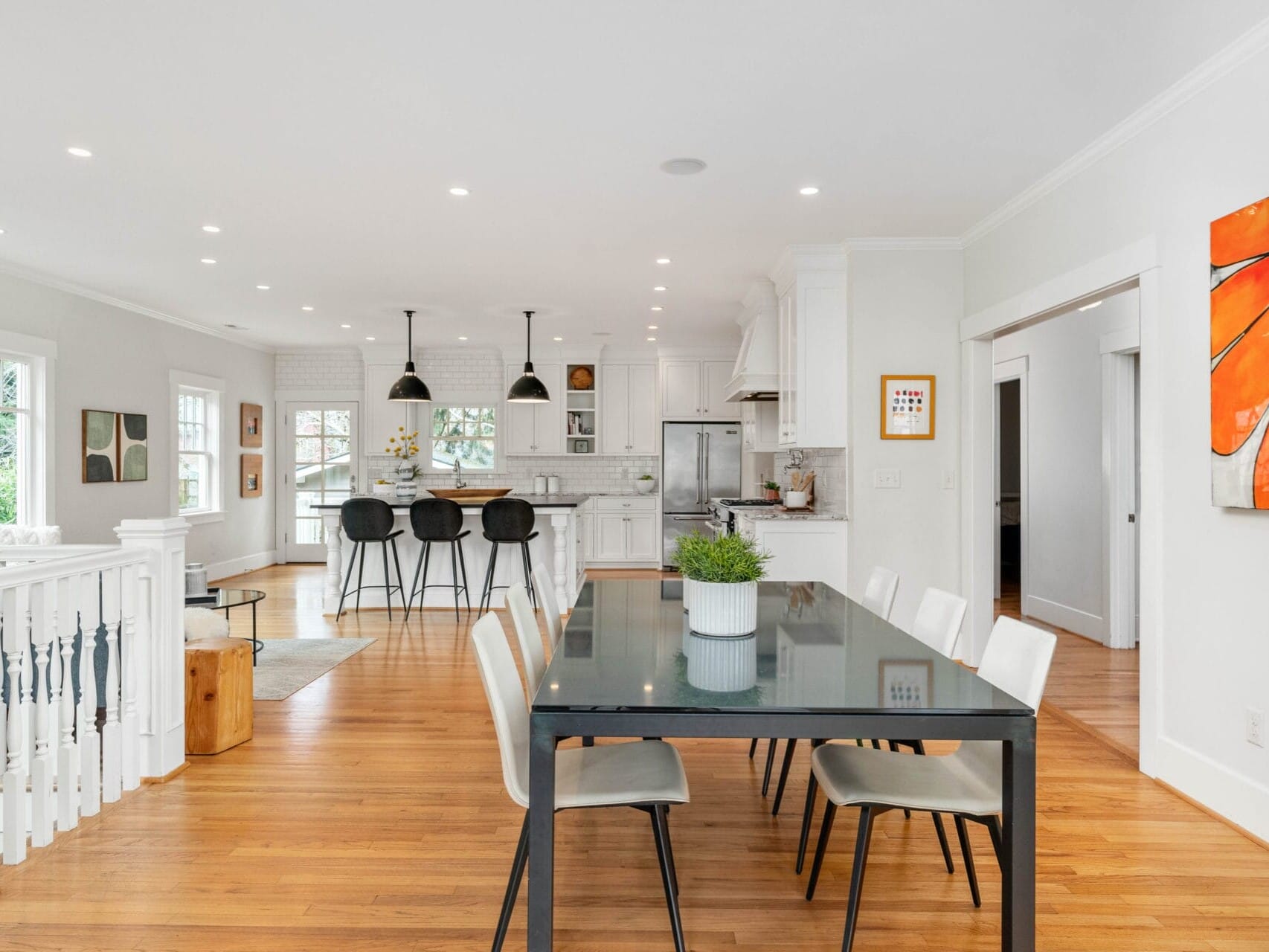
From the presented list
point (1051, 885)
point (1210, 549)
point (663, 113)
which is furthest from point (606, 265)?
point (1051, 885)

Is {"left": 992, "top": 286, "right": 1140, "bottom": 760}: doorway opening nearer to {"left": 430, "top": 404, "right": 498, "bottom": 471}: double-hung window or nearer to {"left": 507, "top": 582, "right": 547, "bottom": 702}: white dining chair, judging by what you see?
{"left": 507, "top": 582, "right": 547, "bottom": 702}: white dining chair

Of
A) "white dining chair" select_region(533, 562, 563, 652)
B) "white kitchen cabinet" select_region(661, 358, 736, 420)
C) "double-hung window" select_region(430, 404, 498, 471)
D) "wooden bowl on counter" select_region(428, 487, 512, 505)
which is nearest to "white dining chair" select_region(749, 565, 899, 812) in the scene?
"white dining chair" select_region(533, 562, 563, 652)

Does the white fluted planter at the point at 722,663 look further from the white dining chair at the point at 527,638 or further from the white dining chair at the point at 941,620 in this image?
the white dining chair at the point at 941,620

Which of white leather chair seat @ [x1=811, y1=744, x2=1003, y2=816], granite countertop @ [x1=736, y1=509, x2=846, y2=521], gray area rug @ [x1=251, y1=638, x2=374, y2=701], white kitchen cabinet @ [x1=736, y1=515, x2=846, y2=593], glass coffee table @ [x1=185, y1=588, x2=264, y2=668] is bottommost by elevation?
gray area rug @ [x1=251, y1=638, x2=374, y2=701]

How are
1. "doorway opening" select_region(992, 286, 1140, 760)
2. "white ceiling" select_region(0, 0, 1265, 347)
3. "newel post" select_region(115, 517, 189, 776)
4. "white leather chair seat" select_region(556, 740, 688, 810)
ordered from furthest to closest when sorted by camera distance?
"doorway opening" select_region(992, 286, 1140, 760) → "newel post" select_region(115, 517, 189, 776) → "white ceiling" select_region(0, 0, 1265, 347) → "white leather chair seat" select_region(556, 740, 688, 810)

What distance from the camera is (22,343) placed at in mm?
5711

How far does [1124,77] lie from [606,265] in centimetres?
334

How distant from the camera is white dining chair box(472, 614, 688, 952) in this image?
191cm

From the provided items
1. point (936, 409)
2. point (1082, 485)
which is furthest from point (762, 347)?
point (1082, 485)

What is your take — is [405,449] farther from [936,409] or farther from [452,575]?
[936,409]

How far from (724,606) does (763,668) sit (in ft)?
1.06

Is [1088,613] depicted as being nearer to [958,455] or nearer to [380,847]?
[958,455]

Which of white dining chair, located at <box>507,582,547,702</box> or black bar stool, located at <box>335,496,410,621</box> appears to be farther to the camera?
black bar stool, located at <box>335,496,410,621</box>

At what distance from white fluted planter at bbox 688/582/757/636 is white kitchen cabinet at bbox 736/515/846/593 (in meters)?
2.96
